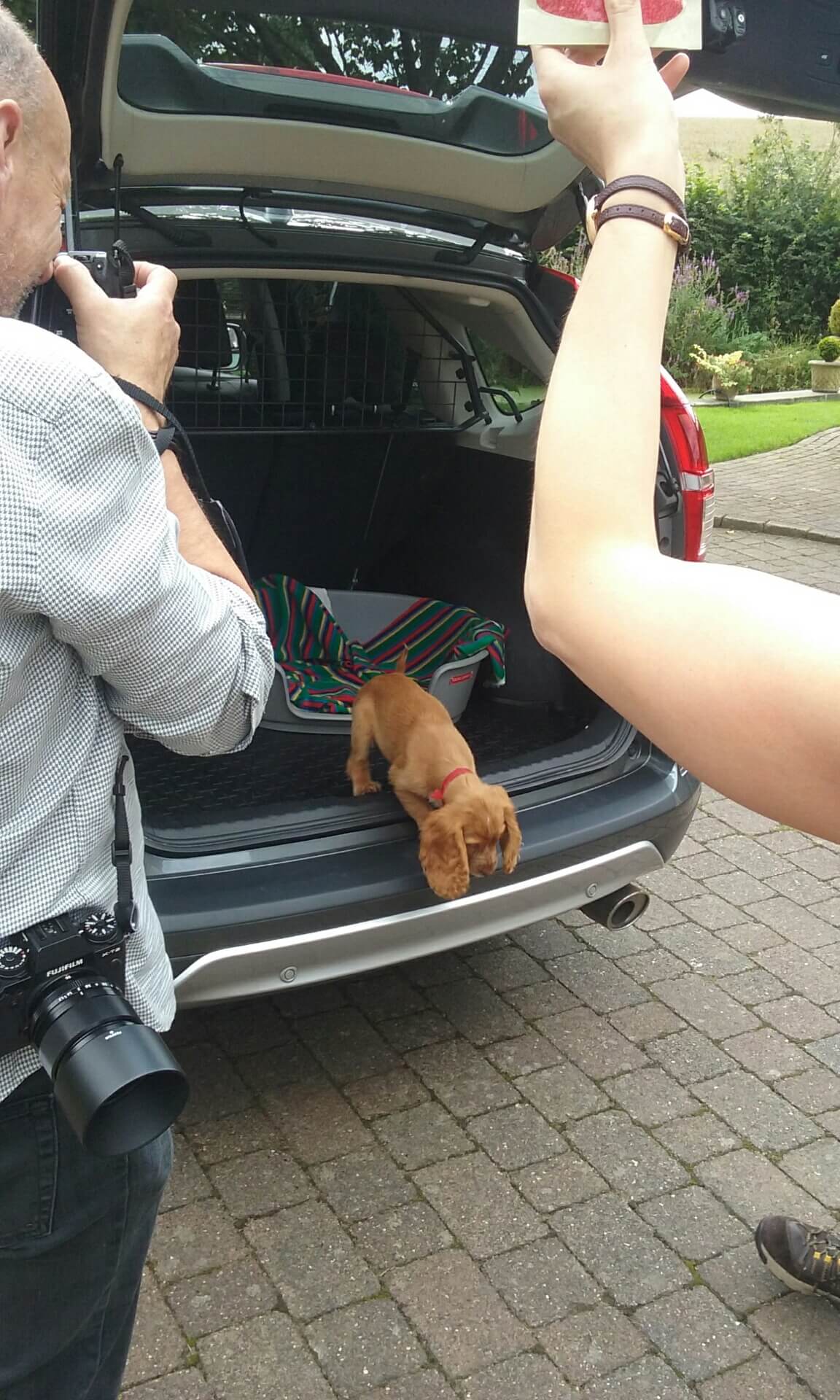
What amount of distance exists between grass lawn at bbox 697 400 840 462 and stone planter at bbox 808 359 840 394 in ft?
2.44

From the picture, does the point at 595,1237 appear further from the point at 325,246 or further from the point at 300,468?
the point at 300,468

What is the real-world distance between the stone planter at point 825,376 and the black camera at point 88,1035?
17.7 metres

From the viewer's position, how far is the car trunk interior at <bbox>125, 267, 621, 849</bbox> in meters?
3.47

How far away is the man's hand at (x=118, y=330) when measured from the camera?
52.9 inches

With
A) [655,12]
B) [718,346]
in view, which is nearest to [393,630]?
[655,12]

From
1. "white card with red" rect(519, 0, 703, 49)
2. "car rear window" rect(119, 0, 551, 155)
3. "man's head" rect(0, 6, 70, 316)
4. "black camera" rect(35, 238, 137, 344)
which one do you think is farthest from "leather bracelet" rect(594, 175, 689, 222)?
"car rear window" rect(119, 0, 551, 155)

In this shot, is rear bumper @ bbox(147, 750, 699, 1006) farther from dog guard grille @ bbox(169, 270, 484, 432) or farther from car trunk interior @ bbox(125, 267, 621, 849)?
dog guard grille @ bbox(169, 270, 484, 432)

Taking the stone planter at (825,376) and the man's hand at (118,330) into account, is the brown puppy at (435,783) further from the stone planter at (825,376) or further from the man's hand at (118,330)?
the stone planter at (825,376)

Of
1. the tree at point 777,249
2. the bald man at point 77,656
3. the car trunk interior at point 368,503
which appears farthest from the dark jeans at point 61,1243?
the tree at point 777,249

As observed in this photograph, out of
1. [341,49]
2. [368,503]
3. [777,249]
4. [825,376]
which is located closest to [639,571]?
[341,49]

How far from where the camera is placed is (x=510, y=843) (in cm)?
284

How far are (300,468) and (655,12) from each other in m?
3.81

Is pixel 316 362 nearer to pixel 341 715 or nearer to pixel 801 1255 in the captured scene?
pixel 341 715

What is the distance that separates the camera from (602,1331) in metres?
2.36
